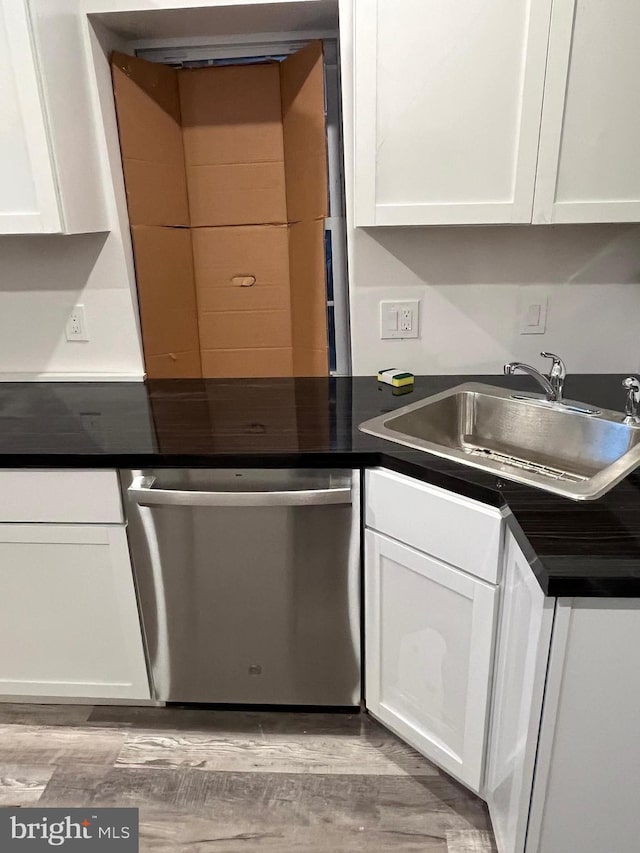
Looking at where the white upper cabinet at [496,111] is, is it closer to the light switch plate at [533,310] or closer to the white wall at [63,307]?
the light switch plate at [533,310]

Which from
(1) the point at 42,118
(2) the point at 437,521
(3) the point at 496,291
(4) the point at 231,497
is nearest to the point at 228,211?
(1) the point at 42,118

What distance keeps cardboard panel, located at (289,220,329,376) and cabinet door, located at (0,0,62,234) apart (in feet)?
2.23

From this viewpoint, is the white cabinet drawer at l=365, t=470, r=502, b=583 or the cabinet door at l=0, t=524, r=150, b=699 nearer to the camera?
the white cabinet drawer at l=365, t=470, r=502, b=583

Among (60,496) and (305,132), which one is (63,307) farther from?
(305,132)

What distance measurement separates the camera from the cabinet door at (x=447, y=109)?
1.35 meters

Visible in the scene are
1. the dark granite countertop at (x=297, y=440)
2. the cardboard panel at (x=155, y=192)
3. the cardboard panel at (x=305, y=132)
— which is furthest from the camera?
the cardboard panel at (x=155, y=192)

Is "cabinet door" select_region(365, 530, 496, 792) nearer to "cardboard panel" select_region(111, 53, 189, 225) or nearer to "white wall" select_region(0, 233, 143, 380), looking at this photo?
"white wall" select_region(0, 233, 143, 380)

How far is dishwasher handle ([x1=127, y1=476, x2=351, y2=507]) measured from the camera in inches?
54.0

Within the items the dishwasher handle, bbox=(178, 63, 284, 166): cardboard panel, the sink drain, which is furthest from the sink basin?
bbox=(178, 63, 284, 166): cardboard panel

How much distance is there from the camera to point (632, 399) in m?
1.43

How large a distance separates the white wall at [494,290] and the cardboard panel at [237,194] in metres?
0.26

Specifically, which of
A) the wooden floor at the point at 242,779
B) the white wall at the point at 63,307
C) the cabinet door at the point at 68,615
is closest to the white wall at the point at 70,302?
the white wall at the point at 63,307

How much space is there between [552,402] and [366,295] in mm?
625

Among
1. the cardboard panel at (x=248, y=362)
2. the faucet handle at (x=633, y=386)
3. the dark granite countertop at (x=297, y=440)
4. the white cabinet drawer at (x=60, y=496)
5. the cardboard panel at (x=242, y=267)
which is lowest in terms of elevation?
the white cabinet drawer at (x=60, y=496)
